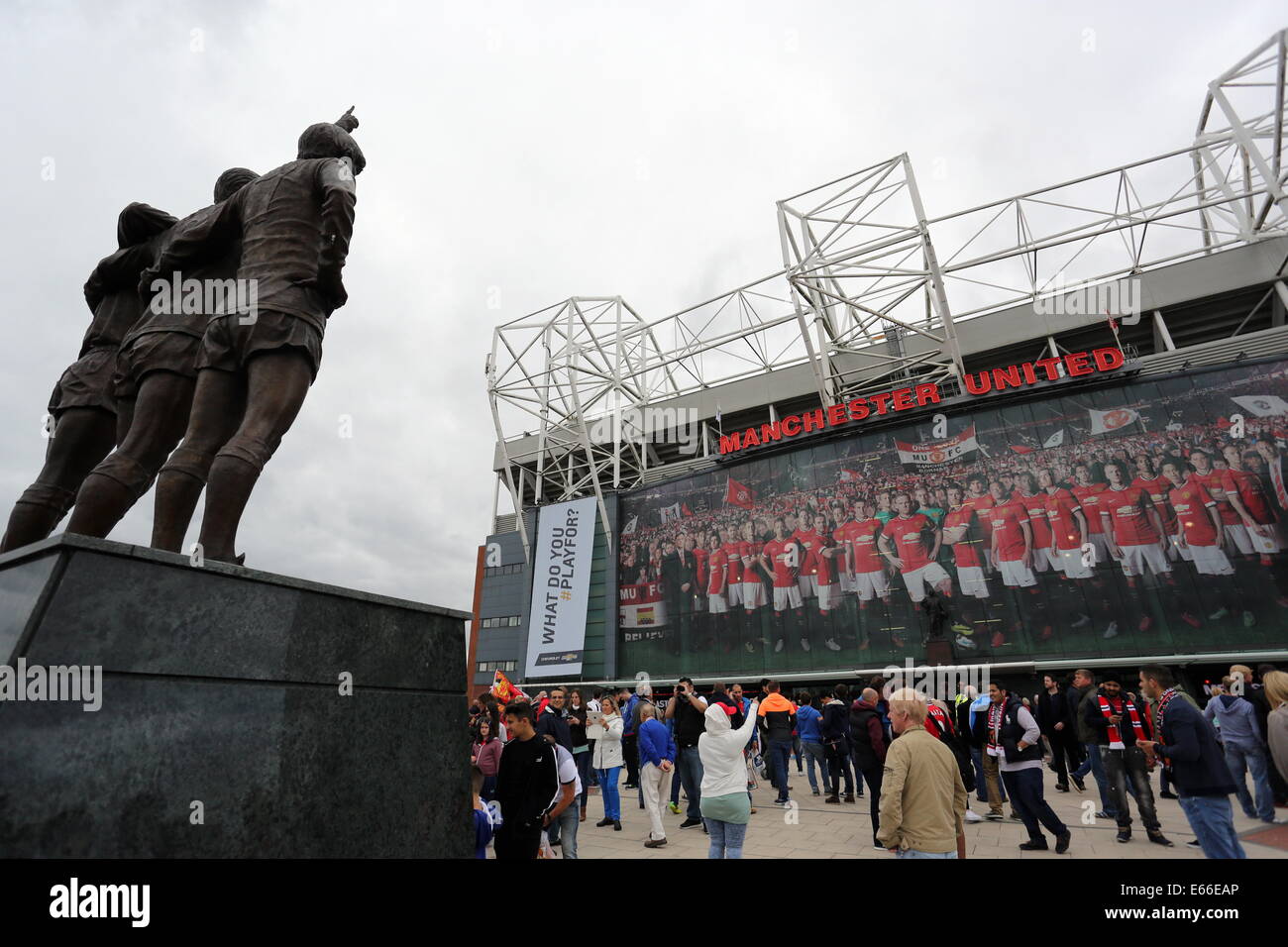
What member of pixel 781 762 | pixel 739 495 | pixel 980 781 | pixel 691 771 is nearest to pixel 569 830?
pixel 691 771

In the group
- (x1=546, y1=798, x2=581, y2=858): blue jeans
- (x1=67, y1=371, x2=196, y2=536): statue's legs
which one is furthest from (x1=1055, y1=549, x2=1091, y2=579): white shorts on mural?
(x1=67, y1=371, x2=196, y2=536): statue's legs

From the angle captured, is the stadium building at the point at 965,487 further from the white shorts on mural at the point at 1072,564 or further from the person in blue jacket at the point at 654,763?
the person in blue jacket at the point at 654,763

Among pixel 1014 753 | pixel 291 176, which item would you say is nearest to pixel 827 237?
pixel 1014 753

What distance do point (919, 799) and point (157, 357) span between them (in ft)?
17.3

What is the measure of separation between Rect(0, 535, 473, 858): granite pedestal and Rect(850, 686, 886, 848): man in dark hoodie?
245 inches

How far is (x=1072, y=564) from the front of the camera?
851 inches

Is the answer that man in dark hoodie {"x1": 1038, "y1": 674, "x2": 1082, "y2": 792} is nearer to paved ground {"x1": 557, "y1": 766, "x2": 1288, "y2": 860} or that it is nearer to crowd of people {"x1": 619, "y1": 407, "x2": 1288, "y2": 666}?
paved ground {"x1": 557, "y1": 766, "x2": 1288, "y2": 860}

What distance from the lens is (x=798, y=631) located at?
25516 mm

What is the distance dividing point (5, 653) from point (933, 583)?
2522cm

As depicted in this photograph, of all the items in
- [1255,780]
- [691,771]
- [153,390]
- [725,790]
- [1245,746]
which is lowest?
[1255,780]

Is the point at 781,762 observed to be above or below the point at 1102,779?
below

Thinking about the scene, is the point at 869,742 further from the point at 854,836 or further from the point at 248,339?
the point at 248,339

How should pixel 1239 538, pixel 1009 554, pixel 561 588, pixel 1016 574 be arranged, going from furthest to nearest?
pixel 561 588
pixel 1009 554
pixel 1016 574
pixel 1239 538

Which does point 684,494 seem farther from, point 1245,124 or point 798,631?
point 1245,124
